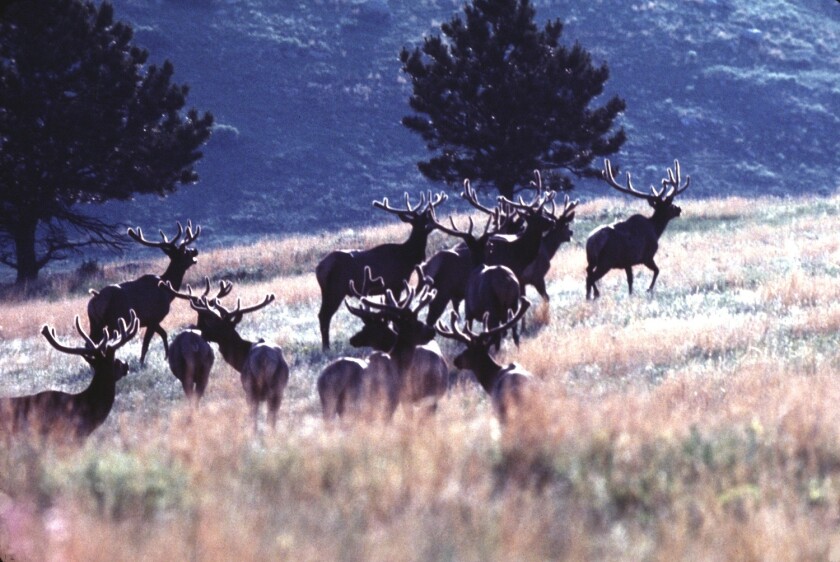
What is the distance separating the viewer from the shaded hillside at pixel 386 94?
54500 mm

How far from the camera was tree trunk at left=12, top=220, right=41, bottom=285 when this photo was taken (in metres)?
31.2

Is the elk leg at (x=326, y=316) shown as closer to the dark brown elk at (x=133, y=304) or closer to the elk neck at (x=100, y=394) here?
the dark brown elk at (x=133, y=304)

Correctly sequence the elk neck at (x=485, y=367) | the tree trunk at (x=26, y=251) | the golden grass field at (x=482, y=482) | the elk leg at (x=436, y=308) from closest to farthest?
the golden grass field at (x=482, y=482) < the elk neck at (x=485, y=367) < the elk leg at (x=436, y=308) < the tree trunk at (x=26, y=251)

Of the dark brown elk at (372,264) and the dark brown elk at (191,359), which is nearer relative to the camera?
the dark brown elk at (191,359)

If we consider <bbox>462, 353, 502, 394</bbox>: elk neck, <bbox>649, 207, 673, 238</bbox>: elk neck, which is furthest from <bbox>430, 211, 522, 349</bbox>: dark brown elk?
<bbox>649, 207, 673, 238</bbox>: elk neck

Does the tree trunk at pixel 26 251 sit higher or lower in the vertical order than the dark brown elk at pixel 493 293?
higher

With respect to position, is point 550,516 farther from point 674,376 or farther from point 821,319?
point 821,319

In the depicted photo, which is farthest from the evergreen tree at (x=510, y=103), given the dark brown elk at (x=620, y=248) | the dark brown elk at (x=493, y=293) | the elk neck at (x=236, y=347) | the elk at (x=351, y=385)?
the elk at (x=351, y=385)

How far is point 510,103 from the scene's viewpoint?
102 feet

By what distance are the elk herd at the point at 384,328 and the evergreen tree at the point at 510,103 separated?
1159cm

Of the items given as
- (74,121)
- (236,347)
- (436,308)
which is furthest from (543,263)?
(74,121)

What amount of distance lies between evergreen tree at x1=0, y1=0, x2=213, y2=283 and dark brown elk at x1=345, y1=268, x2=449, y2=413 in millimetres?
20997

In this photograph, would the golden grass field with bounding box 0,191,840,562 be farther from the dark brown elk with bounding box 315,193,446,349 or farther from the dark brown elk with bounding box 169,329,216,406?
the dark brown elk with bounding box 315,193,446,349

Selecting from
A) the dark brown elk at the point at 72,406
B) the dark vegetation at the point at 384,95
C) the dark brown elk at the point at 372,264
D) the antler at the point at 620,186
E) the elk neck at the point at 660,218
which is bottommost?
the dark brown elk at the point at 72,406
